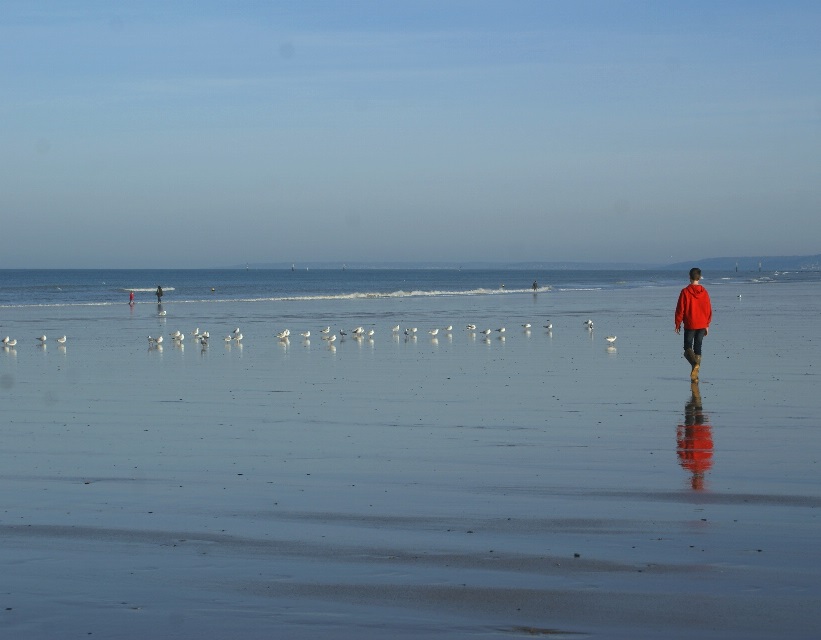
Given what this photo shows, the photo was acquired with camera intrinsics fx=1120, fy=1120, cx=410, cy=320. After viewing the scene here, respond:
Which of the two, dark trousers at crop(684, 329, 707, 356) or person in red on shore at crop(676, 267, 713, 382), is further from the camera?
dark trousers at crop(684, 329, 707, 356)

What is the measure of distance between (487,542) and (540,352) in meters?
15.9

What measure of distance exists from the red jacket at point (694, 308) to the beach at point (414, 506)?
92cm

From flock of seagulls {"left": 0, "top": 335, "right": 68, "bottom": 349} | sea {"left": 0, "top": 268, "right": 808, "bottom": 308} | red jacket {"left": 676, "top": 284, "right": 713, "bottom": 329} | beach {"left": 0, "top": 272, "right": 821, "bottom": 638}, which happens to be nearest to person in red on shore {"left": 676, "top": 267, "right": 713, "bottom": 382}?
red jacket {"left": 676, "top": 284, "right": 713, "bottom": 329}

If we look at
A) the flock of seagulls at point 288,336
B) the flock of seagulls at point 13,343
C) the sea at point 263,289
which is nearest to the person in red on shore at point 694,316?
the flock of seagulls at point 288,336

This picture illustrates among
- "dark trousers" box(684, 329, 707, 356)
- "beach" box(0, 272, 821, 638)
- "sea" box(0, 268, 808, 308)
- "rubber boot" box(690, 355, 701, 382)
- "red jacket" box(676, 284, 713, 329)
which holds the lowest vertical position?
"beach" box(0, 272, 821, 638)

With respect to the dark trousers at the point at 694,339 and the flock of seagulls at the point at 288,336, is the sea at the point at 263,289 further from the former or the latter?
the dark trousers at the point at 694,339

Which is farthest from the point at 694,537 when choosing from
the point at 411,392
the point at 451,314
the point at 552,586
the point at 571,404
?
the point at 451,314

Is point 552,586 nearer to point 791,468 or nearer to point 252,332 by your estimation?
point 791,468

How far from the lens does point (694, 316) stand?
51.6ft

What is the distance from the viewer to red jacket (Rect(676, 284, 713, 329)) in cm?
1560

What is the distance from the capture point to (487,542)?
7051 millimetres

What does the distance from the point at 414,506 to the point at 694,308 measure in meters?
8.66

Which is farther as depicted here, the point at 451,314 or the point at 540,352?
the point at 451,314

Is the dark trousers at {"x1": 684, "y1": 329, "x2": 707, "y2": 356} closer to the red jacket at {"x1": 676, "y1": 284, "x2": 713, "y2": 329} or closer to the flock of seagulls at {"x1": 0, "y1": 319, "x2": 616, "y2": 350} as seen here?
the red jacket at {"x1": 676, "y1": 284, "x2": 713, "y2": 329}
